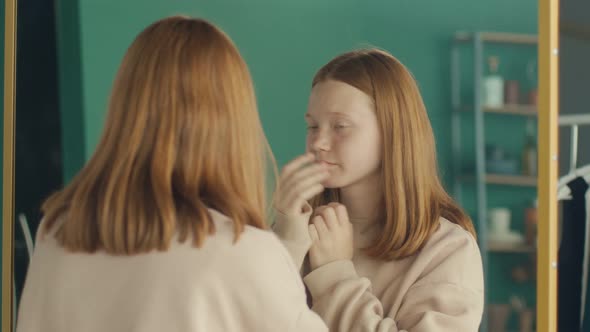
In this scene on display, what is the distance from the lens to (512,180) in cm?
272

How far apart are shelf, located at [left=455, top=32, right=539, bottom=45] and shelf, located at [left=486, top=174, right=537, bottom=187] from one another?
0.47 meters

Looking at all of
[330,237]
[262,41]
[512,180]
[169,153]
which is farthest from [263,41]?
[512,180]

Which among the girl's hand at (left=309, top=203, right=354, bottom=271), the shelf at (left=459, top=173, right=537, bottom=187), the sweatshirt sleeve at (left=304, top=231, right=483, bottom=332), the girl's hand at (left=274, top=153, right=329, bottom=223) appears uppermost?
the girl's hand at (left=274, top=153, right=329, bottom=223)

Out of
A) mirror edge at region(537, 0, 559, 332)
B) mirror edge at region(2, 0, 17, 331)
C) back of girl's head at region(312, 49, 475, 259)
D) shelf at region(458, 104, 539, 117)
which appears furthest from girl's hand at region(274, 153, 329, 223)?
shelf at region(458, 104, 539, 117)

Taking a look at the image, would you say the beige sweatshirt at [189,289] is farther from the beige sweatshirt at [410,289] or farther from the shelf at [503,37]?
the shelf at [503,37]

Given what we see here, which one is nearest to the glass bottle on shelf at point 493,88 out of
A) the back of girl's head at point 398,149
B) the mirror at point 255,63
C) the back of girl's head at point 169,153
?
the mirror at point 255,63

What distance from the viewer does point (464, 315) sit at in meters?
0.96

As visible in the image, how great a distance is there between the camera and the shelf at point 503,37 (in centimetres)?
256

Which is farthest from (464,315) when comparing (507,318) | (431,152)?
(507,318)

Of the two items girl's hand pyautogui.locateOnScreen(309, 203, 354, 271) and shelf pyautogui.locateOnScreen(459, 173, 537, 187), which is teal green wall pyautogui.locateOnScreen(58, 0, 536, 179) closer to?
girl's hand pyautogui.locateOnScreen(309, 203, 354, 271)

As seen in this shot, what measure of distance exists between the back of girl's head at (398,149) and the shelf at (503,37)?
1514 mm

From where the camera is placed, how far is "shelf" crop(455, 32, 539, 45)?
8.39ft

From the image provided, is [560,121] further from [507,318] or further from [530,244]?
[530,244]

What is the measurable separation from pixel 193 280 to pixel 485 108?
92.2 inches
